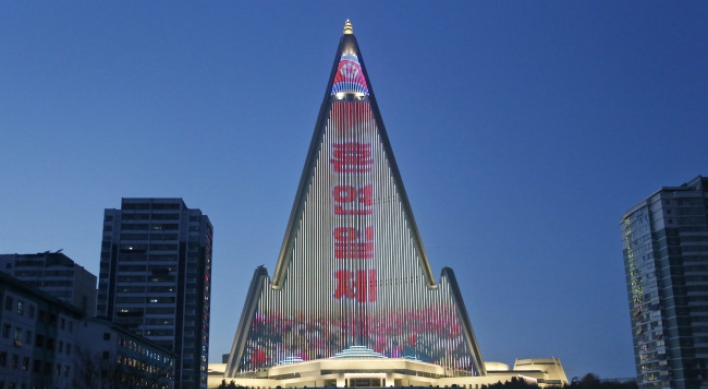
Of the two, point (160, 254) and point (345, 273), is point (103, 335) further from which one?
point (345, 273)

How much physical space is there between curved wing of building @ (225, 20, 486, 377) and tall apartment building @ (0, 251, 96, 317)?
1135 inches

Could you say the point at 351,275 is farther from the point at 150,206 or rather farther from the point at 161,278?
the point at 150,206

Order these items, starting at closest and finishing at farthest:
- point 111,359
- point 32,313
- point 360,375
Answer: point 32,313, point 111,359, point 360,375

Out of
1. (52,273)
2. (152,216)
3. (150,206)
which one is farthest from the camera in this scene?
(150,206)

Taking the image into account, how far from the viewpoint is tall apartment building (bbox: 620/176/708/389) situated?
4461 inches

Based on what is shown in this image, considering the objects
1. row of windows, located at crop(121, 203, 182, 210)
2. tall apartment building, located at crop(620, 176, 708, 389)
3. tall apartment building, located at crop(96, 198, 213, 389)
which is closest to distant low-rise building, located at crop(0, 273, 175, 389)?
tall apartment building, located at crop(96, 198, 213, 389)

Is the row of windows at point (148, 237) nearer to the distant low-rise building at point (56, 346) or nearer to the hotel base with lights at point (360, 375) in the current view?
the hotel base with lights at point (360, 375)

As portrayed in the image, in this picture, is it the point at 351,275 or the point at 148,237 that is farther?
the point at 351,275

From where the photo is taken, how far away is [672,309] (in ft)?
380

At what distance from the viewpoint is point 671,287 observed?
117 m

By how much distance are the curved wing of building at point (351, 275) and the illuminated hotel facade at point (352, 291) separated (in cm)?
19

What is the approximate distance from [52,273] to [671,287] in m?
102

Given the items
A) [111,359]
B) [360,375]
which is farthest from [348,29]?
[111,359]

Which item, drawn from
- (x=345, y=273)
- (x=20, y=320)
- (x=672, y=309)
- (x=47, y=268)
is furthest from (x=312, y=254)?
(x=20, y=320)
